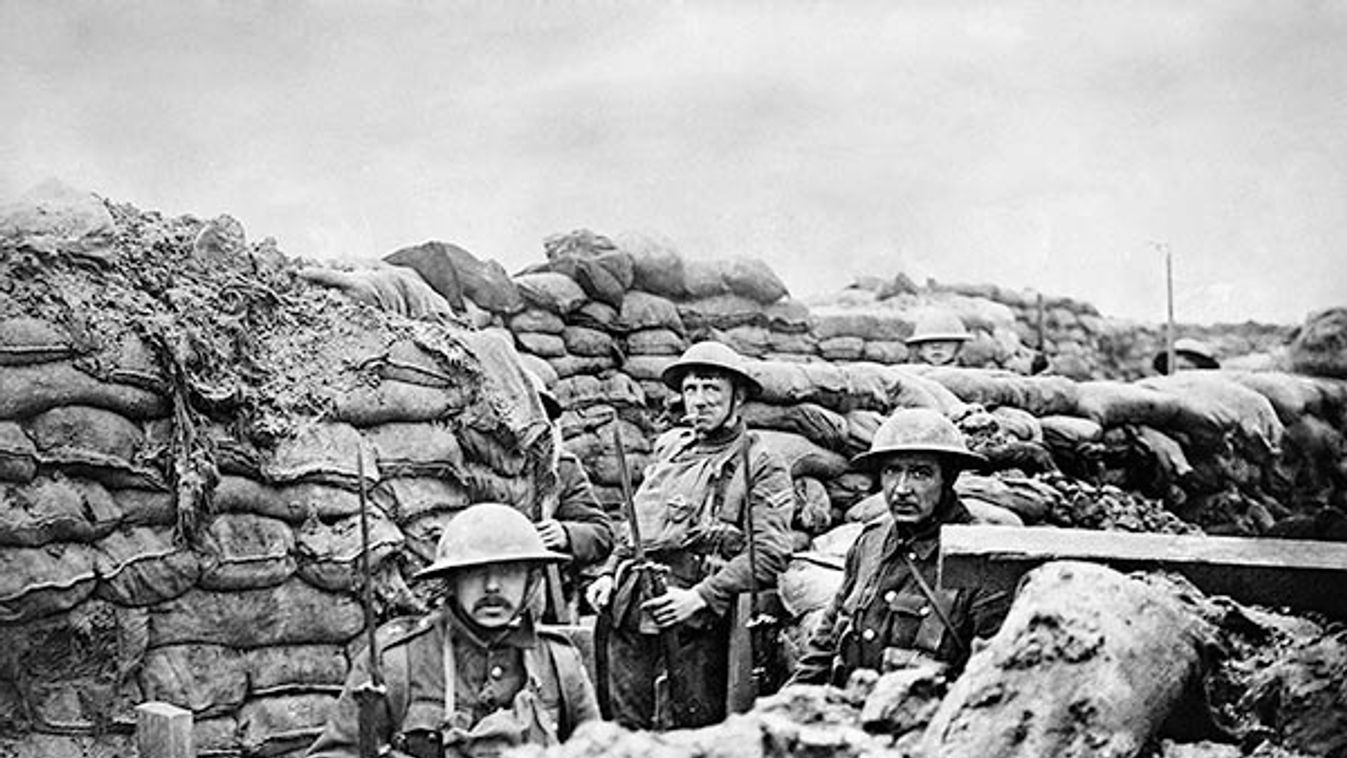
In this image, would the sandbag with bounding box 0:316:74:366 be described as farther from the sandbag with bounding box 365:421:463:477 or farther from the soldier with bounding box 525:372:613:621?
the soldier with bounding box 525:372:613:621

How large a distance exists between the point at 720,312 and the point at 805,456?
1.74 meters

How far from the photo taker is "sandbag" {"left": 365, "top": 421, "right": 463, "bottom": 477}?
14.1ft

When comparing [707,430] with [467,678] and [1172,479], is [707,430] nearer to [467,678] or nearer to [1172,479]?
[467,678]

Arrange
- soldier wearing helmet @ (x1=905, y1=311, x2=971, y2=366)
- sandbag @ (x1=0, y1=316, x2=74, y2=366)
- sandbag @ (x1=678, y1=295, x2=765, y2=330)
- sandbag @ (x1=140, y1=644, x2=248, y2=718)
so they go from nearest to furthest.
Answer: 1. sandbag @ (x1=0, y1=316, x2=74, y2=366)
2. sandbag @ (x1=140, y1=644, x2=248, y2=718)
3. sandbag @ (x1=678, y1=295, x2=765, y2=330)
4. soldier wearing helmet @ (x1=905, y1=311, x2=971, y2=366)

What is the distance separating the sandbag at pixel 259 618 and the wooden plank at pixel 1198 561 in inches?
79.8

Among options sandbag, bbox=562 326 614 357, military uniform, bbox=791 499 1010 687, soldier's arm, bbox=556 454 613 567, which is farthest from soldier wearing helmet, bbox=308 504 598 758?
sandbag, bbox=562 326 614 357

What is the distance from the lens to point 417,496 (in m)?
4.34

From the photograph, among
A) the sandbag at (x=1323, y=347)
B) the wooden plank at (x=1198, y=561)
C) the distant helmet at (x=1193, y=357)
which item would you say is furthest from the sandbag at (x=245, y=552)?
the distant helmet at (x=1193, y=357)

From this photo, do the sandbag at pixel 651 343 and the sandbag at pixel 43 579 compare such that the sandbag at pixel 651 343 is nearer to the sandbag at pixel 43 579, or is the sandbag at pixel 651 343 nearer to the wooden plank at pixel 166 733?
the sandbag at pixel 43 579

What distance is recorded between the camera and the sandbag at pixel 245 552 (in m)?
3.88

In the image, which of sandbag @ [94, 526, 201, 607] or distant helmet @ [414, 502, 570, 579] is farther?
sandbag @ [94, 526, 201, 607]

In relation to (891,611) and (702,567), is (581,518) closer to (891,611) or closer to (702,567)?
(702,567)

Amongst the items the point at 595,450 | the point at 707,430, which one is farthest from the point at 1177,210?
the point at 595,450

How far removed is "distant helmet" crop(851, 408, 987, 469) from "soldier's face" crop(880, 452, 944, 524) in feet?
0.09
